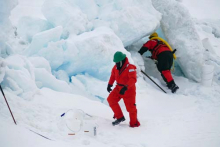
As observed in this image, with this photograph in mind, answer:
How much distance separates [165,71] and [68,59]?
230 centimetres

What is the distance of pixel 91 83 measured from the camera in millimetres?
4211

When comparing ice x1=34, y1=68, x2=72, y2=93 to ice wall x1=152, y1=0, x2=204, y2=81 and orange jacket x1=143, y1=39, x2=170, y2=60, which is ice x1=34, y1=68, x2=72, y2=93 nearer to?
orange jacket x1=143, y1=39, x2=170, y2=60

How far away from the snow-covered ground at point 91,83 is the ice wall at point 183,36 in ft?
0.09

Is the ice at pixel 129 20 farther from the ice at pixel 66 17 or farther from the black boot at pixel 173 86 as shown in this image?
the black boot at pixel 173 86

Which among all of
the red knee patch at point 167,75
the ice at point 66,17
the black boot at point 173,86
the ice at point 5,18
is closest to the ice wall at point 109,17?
the ice at point 66,17

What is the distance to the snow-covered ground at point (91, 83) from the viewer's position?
245 centimetres

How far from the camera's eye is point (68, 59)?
4363 mm

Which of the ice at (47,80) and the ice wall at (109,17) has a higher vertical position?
the ice wall at (109,17)

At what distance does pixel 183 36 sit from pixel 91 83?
2.90m

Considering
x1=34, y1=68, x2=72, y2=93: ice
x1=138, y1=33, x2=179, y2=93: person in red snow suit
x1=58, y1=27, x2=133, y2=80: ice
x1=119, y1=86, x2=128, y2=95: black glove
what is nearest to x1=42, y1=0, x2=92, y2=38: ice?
x1=58, y1=27, x2=133, y2=80: ice

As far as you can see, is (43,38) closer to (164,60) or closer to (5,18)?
(5,18)

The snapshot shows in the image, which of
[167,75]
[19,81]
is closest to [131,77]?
[19,81]

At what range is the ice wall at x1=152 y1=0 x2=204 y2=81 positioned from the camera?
5.23 m

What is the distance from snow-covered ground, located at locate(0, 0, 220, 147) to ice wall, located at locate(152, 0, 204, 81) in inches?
1.1
